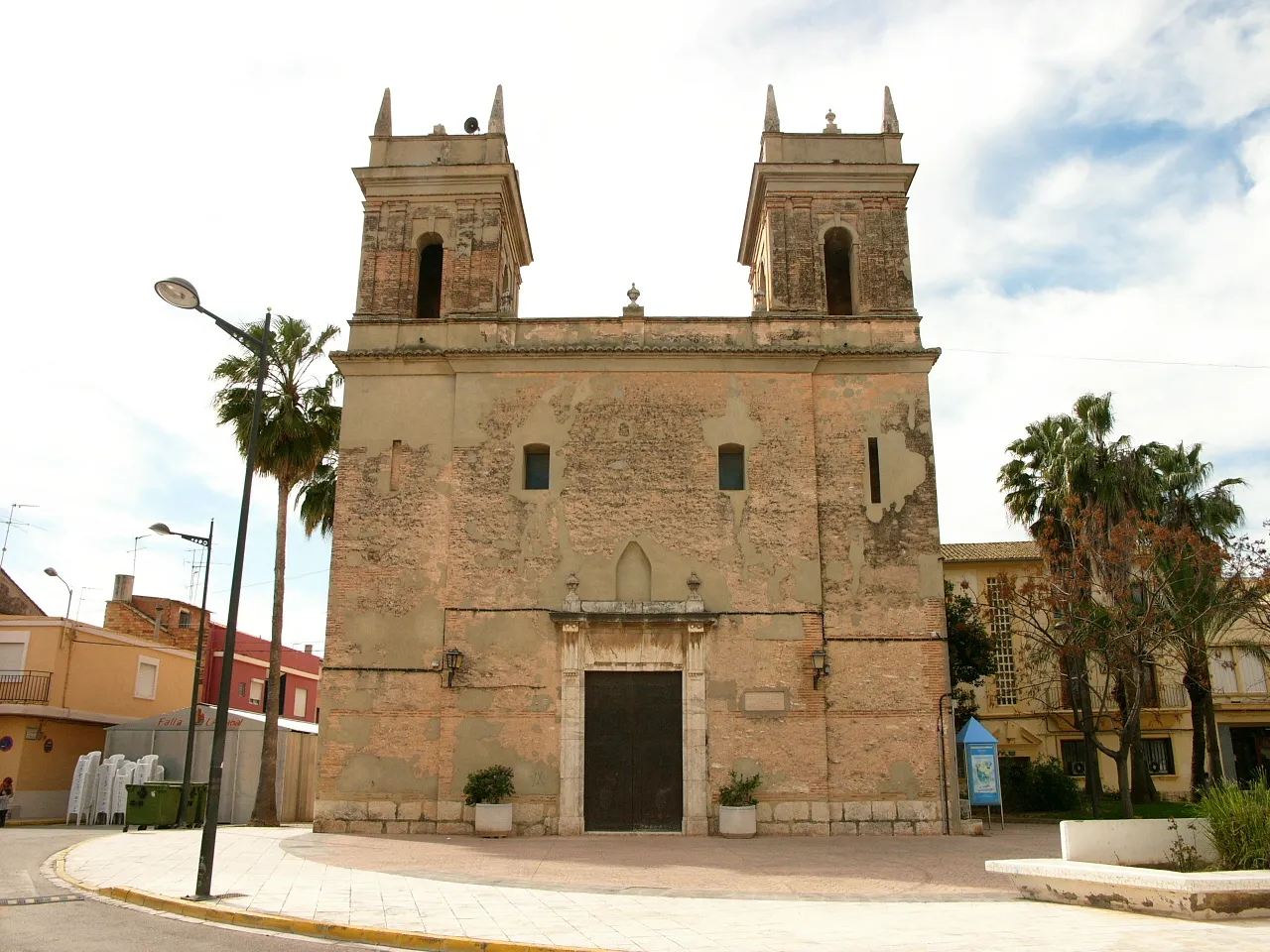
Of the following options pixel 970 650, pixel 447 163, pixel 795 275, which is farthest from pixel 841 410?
pixel 447 163

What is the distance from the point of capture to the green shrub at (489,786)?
61.1 ft

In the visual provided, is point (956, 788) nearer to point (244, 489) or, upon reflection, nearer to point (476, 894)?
point (476, 894)

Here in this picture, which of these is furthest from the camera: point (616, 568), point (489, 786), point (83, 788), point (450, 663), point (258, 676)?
point (258, 676)

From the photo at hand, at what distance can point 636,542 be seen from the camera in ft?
66.8

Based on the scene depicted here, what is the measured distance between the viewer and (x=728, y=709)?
19438 millimetres

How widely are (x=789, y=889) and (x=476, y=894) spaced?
143 inches

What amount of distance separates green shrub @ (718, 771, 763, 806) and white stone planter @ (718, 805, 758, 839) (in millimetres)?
129

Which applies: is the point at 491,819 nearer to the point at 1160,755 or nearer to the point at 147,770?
the point at 147,770

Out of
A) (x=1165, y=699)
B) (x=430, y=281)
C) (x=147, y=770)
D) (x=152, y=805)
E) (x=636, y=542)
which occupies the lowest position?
(x=152, y=805)

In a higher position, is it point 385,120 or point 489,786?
point 385,120

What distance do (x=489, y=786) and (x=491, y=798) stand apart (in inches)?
8.8

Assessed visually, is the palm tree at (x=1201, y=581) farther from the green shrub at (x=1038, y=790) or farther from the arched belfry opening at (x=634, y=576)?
the arched belfry opening at (x=634, y=576)

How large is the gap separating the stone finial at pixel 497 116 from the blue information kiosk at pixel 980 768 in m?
16.4

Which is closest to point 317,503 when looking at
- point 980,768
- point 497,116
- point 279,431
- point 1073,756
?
point 279,431
